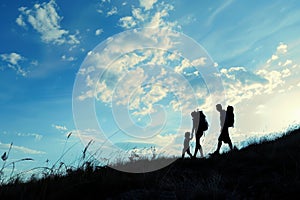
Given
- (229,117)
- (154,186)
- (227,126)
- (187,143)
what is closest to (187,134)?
(187,143)

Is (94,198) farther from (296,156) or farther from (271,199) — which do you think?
(296,156)

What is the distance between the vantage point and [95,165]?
6.82 metres

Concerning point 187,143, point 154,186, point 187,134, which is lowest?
point 154,186

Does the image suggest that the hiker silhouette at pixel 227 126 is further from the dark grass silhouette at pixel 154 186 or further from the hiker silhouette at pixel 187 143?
the dark grass silhouette at pixel 154 186

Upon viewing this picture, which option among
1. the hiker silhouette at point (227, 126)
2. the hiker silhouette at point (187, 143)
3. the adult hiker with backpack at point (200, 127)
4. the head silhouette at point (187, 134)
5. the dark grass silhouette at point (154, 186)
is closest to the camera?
the dark grass silhouette at point (154, 186)

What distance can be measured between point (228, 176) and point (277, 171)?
→ 96cm

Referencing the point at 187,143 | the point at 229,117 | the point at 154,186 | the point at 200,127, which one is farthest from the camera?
the point at 187,143

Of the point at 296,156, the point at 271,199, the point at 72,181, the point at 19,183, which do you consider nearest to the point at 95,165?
the point at 72,181

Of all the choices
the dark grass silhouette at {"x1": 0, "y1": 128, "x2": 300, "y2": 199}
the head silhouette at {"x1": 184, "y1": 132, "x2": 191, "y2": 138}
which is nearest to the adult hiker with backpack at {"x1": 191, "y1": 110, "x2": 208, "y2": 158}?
the head silhouette at {"x1": 184, "y1": 132, "x2": 191, "y2": 138}

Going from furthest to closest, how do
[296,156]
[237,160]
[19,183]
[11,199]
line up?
[237,160]
[296,156]
[19,183]
[11,199]

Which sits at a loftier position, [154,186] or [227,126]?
[227,126]

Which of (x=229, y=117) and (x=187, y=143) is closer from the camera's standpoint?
(x=229, y=117)

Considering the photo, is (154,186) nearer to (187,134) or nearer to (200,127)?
(200,127)

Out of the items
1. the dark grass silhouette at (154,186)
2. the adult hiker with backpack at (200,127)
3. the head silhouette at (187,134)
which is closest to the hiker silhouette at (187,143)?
the head silhouette at (187,134)
